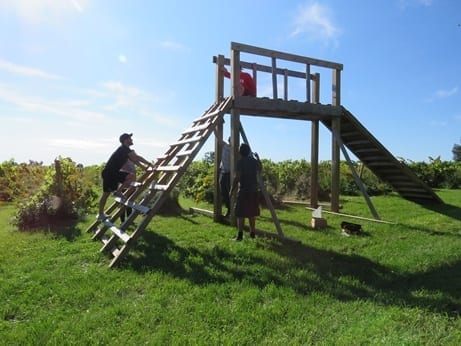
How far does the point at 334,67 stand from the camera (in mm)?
9125

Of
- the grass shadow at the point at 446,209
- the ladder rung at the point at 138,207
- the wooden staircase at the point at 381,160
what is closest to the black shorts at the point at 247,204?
the ladder rung at the point at 138,207

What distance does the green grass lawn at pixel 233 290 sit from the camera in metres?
3.18

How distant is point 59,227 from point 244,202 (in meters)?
4.34

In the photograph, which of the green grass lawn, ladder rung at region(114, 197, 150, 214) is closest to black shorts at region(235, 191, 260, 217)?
the green grass lawn

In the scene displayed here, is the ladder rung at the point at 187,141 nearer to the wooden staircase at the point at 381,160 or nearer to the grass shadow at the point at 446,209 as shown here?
the wooden staircase at the point at 381,160

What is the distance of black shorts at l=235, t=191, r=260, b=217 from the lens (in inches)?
248

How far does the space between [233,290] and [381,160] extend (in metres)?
8.27

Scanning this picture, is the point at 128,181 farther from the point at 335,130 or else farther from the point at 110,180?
the point at 335,130

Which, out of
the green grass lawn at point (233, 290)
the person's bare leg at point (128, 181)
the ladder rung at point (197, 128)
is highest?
the ladder rung at point (197, 128)

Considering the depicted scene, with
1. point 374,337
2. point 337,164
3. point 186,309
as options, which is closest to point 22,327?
point 186,309

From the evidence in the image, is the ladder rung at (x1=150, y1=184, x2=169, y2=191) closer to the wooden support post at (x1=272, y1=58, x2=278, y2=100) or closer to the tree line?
the wooden support post at (x1=272, y1=58, x2=278, y2=100)

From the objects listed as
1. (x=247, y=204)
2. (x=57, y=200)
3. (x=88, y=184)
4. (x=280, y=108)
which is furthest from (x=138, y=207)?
(x=88, y=184)

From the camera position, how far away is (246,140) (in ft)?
24.2

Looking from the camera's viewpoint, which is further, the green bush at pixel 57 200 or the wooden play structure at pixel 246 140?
the green bush at pixel 57 200
